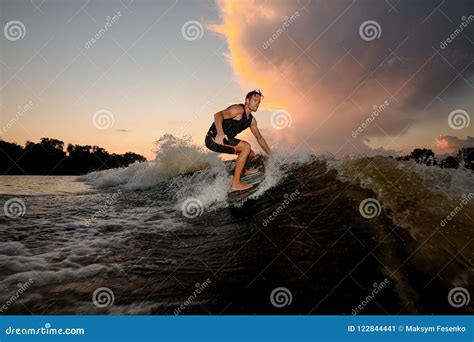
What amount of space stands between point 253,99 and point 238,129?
2.21 feet

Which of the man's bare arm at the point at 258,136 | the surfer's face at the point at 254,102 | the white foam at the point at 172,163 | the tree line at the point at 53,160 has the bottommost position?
the tree line at the point at 53,160

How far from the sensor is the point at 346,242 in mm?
3412

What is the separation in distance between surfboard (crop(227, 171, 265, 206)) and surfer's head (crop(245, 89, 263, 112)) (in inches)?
59.9

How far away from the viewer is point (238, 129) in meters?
5.40

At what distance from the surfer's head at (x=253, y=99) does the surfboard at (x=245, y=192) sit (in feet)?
4.99

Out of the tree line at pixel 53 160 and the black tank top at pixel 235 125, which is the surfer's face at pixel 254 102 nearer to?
the black tank top at pixel 235 125

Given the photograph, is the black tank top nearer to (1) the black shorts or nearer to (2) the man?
(2) the man

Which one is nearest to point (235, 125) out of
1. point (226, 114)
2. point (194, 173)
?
point (226, 114)

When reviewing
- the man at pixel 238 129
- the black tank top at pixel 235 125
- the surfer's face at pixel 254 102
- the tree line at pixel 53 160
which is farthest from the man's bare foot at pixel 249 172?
the tree line at pixel 53 160

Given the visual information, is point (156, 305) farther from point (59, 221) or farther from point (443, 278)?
point (59, 221)

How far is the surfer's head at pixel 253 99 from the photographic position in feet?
16.3

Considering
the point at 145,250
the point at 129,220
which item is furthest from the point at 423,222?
the point at 129,220
